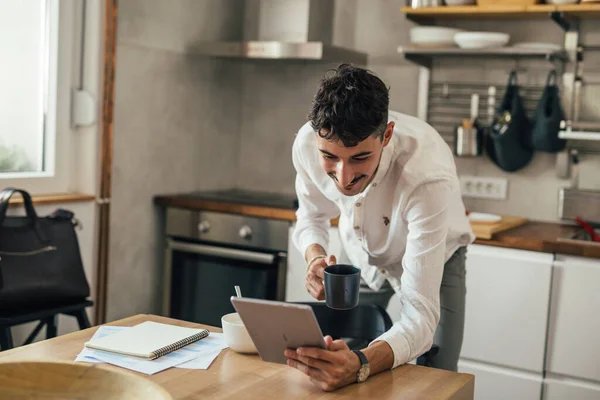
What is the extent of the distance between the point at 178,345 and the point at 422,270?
567 millimetres

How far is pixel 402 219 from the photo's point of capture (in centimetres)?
198

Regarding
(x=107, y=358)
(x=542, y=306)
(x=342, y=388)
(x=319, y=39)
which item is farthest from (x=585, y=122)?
(x=107, y=358)

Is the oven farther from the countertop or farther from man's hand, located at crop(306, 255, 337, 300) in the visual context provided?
man's hand, located at crop(306, 255, 337, 300)

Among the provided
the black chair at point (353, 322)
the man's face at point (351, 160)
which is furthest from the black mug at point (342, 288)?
the black chair at point (353, 322)

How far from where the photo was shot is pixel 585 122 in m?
3.18

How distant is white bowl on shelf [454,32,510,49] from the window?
1.55 m

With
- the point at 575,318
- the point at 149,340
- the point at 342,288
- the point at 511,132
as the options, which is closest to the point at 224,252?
the point at 511,132

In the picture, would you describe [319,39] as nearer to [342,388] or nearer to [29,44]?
[29,44]

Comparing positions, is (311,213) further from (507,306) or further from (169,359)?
(507,306)

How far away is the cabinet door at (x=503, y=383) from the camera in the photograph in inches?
111

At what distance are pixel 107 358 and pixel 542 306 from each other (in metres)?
1.77

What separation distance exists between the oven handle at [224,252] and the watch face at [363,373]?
1.75 metres

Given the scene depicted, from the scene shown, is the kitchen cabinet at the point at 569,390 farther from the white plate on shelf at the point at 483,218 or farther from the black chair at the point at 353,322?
the black chair at the point at 353,322

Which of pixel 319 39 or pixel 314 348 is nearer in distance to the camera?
pixel 314 348
